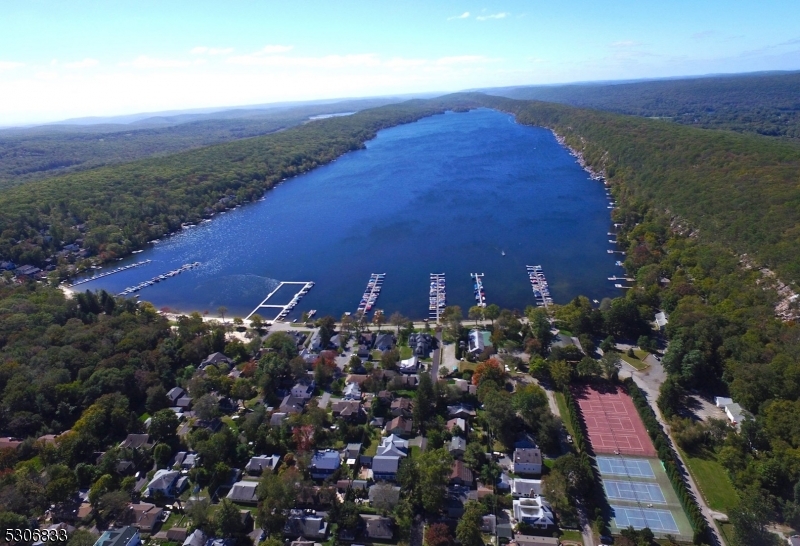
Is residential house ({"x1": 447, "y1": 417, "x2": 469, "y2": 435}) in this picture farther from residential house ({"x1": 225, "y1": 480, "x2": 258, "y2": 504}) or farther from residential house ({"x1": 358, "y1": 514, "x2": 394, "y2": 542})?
residential house ({"x1": 225, "y1": 480, "x2": 258, "y2": 504})

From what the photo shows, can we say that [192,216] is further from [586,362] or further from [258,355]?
[586,362]

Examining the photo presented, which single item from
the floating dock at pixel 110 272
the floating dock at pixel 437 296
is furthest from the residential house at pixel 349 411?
the floating dock at pixel 110 272

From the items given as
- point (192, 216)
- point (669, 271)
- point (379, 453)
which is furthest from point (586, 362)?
point (192, 216)

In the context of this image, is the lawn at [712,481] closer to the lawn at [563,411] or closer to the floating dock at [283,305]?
the lawn at [563,411]

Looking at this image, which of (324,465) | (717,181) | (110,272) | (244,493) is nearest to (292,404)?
(324,465)

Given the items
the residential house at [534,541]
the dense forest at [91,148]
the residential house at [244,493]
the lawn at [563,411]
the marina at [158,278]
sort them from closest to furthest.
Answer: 1. the residential house at [534,541]
2. the residential house at [244,493]
3. the lawn at [563,411]
4. the marina at [158,278]
5. the dense forest at [91,148]

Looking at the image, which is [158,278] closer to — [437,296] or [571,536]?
[437,296]
